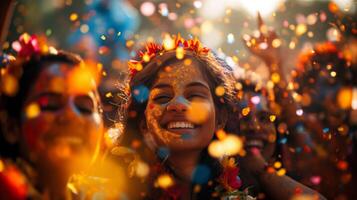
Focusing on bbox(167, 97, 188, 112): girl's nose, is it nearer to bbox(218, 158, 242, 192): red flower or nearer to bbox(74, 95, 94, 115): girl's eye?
bbox(218, 158, 242, 192): red flower

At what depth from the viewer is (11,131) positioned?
77.7 inches

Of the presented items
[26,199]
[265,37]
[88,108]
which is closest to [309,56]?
[265,37]

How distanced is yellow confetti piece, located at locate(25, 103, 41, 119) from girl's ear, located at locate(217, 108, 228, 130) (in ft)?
5.01

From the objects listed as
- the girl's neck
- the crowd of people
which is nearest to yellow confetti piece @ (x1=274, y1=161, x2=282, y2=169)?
the crowd of people

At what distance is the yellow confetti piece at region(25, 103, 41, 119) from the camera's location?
1.94m

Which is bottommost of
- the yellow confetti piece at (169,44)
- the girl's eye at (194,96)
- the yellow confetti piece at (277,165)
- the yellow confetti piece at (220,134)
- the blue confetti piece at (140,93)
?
the yellow confetti piece at (277,165)

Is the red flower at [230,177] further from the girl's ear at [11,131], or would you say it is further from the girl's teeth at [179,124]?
the girl's ear at [11,131]

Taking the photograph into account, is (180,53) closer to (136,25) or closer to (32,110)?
(32,110)

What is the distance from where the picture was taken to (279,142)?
3592 millimetres

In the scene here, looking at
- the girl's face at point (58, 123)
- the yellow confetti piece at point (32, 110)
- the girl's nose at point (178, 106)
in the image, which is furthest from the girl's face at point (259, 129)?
the yellow confetti piece at point (32, 110)

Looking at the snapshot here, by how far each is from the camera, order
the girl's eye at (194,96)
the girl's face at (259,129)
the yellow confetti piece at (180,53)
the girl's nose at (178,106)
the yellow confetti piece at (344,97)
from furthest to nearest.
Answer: the girl's face at (259,129) < the yellow confetti piece at (344,97) < the yellow confetti piece at (180,53) < the girl's eye at (194,96) < the girl's nose at (178,106)

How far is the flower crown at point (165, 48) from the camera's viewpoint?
3189 mm

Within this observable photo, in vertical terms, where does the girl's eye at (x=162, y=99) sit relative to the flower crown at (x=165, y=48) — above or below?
below

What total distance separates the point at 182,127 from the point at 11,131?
1.16 m
